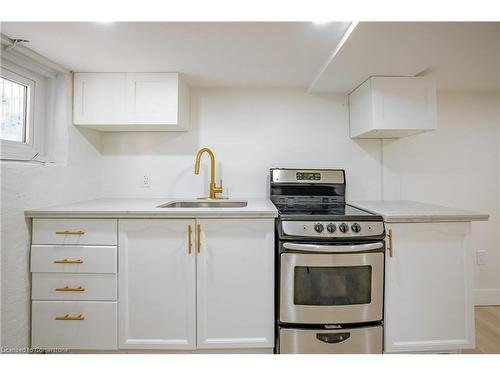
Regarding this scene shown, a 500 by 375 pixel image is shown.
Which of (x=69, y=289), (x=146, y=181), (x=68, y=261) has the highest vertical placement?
(x=146, y=181)

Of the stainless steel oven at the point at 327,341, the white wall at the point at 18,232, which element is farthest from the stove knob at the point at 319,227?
the white wall at the point at 18,232

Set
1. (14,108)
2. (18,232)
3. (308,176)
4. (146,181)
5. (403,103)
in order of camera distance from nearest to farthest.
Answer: (18,232), (14,108), (403,103), (308,176), (146,181)

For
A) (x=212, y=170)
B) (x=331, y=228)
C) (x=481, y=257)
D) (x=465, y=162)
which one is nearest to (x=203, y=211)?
(x=212, y=170)

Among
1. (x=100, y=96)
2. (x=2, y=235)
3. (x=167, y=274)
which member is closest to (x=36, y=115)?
(x=100, y=96)

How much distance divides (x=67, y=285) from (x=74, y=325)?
242 millimetres

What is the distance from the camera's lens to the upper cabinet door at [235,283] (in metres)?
1.56

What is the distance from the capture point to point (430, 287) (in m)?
1.57

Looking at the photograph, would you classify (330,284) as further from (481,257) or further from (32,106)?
(32,106)

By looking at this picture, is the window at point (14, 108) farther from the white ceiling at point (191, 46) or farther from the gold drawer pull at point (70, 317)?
the gold drawer pull at point (70, 317)

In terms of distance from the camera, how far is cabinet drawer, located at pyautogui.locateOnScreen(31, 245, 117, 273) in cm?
153

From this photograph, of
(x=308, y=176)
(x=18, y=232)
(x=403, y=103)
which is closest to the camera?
(x=18, y=232)

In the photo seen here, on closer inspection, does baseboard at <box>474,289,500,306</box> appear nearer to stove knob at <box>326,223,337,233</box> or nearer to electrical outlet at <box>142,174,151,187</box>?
stove knob at <box>326,223,337,233</box>

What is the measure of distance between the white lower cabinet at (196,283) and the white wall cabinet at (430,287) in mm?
767

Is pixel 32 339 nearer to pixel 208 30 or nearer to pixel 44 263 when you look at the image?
pixel 44 263
